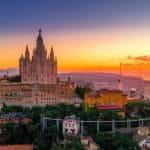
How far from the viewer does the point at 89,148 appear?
410 inches

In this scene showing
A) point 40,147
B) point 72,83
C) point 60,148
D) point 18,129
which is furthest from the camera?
point 72,83

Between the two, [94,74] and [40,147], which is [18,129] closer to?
[40,147]

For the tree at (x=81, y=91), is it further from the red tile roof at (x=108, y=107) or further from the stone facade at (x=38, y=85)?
the red tile roof at (x=108, y=107)

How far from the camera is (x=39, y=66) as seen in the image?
23.6 m

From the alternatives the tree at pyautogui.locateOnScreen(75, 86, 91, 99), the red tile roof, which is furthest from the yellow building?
the tree at pyautogui.locateOnScreen(75, 86, 91, 99)

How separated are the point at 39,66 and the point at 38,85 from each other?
134 cm

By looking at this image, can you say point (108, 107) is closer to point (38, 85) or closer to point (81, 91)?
point (81, 91)

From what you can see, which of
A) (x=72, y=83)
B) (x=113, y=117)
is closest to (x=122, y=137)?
(x=113, y=117)

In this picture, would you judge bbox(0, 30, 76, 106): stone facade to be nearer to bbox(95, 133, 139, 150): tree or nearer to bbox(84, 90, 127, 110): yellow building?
bbox(84, 90, 127, 110): yellow building

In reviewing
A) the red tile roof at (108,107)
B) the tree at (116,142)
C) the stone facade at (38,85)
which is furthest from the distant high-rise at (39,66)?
the tree at (116,142)

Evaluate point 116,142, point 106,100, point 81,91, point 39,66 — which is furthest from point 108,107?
point 39,66

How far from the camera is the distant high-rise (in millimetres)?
23562

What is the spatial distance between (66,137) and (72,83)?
12.1 metres

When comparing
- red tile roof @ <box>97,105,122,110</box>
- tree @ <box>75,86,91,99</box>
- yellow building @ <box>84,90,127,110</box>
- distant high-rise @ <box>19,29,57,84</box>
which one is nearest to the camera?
red tile roof @ <box>97,105,122,110</box>
